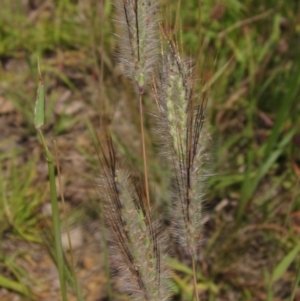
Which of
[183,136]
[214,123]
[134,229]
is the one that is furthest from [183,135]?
[214,123]

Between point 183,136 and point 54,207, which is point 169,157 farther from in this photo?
point 54,207

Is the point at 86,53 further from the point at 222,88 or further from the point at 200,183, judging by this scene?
the point at 200,183

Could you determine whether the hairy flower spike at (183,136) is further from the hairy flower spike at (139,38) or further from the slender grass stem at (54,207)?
the slender grass stem at (54,207)

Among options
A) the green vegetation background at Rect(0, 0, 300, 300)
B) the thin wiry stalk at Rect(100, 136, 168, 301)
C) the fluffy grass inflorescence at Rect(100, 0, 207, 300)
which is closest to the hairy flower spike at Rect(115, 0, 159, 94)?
the fluffy grass inflorescence at Rect(100, 0, 207, 300)

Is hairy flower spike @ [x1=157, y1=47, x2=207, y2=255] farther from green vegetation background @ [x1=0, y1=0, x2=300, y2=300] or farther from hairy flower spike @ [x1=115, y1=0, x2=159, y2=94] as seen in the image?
green vegetation background @ [x1=0, y1=0, x2=300, y2=300]

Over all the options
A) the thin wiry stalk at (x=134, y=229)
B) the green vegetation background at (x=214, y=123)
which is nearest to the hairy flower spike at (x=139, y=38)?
the thin wiry stalk at (x=134, y=229)
